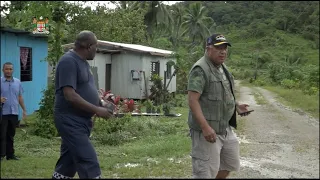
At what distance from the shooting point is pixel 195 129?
3.94m

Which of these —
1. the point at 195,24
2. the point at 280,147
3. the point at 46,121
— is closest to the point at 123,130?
the point at 46,121

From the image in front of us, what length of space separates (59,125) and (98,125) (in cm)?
540

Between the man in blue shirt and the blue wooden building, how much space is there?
3206mm

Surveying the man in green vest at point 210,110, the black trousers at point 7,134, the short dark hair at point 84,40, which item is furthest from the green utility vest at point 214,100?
the black trousers at point 7,134

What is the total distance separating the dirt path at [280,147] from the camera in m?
5.72

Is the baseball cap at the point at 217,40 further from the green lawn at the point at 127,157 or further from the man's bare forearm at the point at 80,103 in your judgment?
the green lawn at the point at 127,157

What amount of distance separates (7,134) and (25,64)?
5.12 meters

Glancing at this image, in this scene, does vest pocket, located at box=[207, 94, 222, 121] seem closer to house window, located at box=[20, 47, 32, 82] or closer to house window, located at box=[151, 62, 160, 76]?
house window, located at box=[20, 47, 32, 82]

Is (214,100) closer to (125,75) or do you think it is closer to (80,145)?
(80,145)

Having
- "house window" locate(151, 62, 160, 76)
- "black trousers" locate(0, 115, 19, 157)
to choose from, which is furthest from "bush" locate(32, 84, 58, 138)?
"house window" locate(151, 62, 160, 76)

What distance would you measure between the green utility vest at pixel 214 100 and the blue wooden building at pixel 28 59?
23.0 feet

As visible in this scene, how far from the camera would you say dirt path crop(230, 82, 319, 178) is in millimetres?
5723

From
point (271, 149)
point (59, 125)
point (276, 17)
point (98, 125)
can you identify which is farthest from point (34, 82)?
point (276, 17)

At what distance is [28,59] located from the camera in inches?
462
